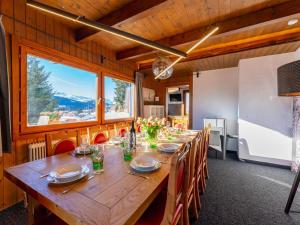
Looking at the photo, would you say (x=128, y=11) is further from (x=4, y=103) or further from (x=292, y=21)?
(x=292, y=21)

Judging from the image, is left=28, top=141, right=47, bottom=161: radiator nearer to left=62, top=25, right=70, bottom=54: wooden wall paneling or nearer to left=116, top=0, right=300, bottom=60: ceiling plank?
left=62, top=25, right=70, bottom=54: wooden wall paneling

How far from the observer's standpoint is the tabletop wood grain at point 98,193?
72 cm

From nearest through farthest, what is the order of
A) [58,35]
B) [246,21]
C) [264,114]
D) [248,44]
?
[246,21] < [58,35] < [248,44] < [264,114]

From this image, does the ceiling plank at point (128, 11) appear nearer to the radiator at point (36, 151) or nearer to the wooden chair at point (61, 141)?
the wooden chair at point (61, 141)

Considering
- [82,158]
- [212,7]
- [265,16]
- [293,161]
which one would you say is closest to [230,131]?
[293,161]

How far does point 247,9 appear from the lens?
6.75 feet

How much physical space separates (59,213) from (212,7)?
8.86ft

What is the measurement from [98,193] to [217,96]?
15.0ft

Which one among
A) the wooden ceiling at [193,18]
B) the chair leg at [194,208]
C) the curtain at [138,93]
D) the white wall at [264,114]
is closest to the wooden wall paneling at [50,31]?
the wooden ceiling at [193,18]

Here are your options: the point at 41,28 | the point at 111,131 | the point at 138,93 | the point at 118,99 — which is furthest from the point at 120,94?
the point at 41,28

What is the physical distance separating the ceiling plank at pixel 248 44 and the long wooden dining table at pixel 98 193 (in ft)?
10.0

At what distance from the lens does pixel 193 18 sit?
2.24 m

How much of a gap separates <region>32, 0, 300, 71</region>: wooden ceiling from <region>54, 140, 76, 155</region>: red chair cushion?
69.9 inches

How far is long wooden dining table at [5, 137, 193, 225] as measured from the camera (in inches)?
28.4
